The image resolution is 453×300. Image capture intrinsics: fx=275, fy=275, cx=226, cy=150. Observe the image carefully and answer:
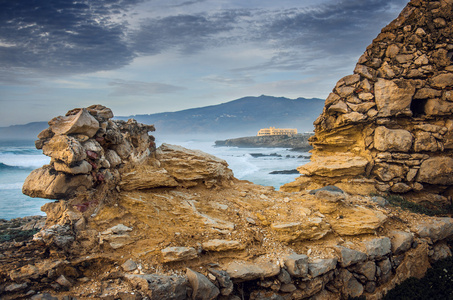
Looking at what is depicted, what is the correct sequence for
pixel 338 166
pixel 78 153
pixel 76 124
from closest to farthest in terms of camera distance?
1. pixel 78 153
2. pixel 76 124
3. pixel 338 166

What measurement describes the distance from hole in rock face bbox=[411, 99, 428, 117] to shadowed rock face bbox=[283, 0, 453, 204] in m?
0.03

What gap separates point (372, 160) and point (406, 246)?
3.33 meters

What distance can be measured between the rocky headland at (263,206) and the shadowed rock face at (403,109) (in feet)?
0.13

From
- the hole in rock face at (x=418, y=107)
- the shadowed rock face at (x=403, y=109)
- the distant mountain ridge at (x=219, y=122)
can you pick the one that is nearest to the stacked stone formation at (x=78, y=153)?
the shadowed rock face at (x=403, y=109)

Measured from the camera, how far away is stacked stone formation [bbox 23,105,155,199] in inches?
218

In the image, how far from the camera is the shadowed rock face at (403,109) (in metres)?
9.06

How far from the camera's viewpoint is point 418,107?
9.75 metres

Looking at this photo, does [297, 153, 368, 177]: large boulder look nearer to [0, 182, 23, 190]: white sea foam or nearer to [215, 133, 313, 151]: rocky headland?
[0, 182, 23, 190]: white sea foam

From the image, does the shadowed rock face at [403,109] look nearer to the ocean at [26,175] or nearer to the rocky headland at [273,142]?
the ocean at [26,175]

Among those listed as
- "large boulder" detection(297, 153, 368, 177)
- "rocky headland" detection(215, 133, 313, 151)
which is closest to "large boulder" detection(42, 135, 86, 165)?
"large boulder" detection(297, 153, 368, 177)

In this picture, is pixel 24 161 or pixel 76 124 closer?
pixel 76 124

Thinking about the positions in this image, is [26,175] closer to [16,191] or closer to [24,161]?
[24,161]

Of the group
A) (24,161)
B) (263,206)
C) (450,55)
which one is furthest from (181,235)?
(24,161)

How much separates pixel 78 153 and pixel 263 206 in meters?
4.76
